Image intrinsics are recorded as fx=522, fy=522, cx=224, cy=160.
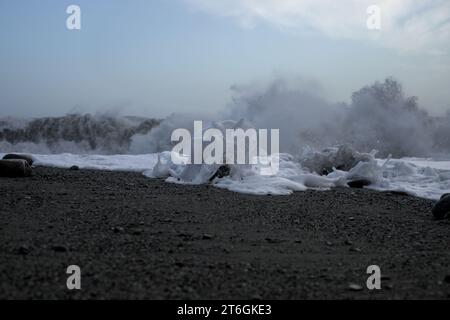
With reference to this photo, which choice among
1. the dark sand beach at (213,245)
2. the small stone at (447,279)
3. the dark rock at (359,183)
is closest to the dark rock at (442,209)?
the dark sand beach at (213,245)

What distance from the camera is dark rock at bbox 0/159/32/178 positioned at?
7.46m

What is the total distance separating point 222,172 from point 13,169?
3.04 meters

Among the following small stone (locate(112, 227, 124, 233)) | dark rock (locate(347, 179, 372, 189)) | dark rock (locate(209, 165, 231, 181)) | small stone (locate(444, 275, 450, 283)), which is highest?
dark rock (locate(209, 165, 231, 181))

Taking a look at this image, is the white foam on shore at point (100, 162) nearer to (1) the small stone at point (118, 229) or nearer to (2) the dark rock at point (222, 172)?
(2) the dark rock at point (222, 172)

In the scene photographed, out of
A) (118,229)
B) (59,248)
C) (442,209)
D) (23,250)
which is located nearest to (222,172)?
(442,209)

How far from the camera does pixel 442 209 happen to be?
5336mm

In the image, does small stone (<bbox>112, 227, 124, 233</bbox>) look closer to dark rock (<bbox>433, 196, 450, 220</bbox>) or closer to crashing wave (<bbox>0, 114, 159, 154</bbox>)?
dark rock (<bbox>433, 196, 450, 220</bbox>)

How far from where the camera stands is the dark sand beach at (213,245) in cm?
288

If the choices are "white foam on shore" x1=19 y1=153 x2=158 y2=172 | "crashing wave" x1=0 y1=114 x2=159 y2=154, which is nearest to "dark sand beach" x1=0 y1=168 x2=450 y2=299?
"white foam on shore" x1=19 y1=153 x2=158 y2=172

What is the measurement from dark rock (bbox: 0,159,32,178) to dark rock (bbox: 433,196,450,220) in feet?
18.3
